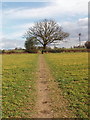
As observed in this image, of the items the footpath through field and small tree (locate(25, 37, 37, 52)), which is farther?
small tree (locate(25, 37, 37, 52))

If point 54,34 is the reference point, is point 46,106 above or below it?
below

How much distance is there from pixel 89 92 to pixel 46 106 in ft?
7.51

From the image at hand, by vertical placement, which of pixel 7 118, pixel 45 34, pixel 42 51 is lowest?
pixel 7 118

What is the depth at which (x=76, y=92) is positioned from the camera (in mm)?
6281

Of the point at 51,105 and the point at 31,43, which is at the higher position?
the point at 31,43

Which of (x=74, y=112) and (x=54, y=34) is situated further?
(x=54, y=34)

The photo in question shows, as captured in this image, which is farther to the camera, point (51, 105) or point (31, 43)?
point (31, 43)

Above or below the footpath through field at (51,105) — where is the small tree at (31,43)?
above

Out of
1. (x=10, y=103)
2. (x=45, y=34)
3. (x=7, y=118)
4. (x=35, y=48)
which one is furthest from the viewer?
(x=35, y=48)

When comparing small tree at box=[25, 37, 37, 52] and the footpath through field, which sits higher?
small tree at box=[25, 37, 37, 52]

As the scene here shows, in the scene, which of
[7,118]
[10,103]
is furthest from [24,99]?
[7,118]

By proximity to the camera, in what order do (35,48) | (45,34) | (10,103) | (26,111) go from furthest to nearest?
(35,48) < (45,34) < (10,103) < (26,111)

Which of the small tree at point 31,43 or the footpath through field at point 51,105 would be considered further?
the small tree at point 31,43

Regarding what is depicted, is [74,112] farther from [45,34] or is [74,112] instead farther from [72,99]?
[45,34]
